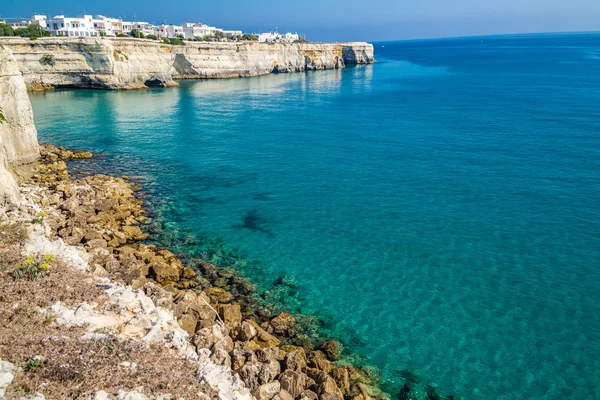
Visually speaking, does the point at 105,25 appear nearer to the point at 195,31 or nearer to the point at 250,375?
the point at 195,31

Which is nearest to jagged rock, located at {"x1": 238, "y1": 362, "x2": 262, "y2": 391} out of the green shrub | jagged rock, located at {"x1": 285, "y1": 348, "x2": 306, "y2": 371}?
jagged rock, located at {"x1": 285, "y1": 348, "x2": 306, "y2": 371}

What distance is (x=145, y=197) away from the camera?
30891 mm

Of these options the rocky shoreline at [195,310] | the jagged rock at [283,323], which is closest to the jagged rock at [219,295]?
the rocky shoreline at [195,310]

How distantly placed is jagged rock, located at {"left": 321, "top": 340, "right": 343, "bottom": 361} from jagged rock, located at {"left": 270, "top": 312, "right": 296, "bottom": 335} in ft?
5.74

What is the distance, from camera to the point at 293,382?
13320 millimetres

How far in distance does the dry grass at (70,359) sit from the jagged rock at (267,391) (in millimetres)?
1815

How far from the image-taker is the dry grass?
10.1 meters

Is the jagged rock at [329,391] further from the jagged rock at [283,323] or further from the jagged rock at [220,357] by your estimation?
the jagged rock at [283,323]

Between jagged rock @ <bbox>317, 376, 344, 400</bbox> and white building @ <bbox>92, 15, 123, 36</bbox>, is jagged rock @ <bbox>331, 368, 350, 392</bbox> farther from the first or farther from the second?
white building @ <bbox>92, 15, 123, 36</bbox>

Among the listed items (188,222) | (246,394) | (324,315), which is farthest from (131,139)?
(246,394)

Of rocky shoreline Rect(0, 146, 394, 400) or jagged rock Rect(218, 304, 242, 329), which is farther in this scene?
jagged rock Rect(218, 304, 242, 329)

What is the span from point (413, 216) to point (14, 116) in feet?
105

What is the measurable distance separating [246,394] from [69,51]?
283 ft

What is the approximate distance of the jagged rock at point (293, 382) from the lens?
13203 mm
